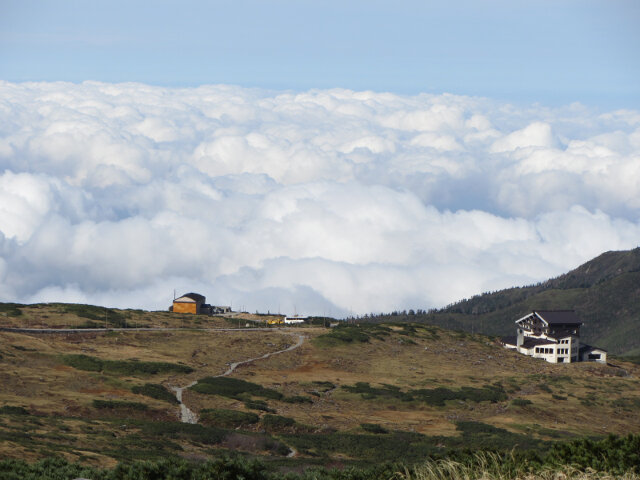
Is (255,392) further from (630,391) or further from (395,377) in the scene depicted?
(630,391)

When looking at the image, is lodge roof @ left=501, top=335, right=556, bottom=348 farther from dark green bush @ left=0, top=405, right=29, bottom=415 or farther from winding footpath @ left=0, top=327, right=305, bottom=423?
dark green bush @ left=0, top=405, right=29, bottom=415

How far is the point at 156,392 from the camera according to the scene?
67.2 meters

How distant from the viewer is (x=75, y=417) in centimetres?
5566

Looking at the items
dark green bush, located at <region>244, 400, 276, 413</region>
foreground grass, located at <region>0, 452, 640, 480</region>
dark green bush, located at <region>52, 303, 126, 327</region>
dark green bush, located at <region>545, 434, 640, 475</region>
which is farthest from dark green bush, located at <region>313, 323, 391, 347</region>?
dark green bush, located at <region>545, 434, 640, 475</region>

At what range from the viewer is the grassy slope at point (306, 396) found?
51.5 m

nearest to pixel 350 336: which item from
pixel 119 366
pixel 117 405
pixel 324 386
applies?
pixel 324 386

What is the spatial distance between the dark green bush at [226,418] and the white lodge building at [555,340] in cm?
6684

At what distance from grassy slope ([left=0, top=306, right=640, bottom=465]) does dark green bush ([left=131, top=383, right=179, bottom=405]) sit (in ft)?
2.83

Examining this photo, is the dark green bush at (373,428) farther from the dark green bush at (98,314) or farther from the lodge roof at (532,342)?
the lodge roof at (532,342)

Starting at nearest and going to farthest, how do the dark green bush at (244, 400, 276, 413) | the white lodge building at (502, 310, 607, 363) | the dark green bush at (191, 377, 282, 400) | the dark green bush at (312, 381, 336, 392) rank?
the dark green bush at (244, 400, 276, 413) → the dark green bush at (191, 377, 282, 400) → the dark green bush at (312, 381, 336, 392) → the white lodge building at (502, 310, 607, 363)

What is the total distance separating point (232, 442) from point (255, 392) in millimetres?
19661

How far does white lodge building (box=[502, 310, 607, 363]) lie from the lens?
117m

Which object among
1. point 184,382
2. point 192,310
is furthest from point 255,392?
point 192,310

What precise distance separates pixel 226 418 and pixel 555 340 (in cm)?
7028
